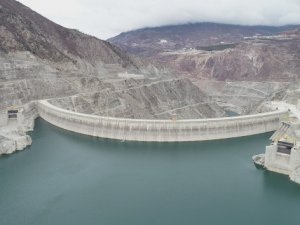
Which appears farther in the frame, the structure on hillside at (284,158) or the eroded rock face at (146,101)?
the eroded rock face at (146,101)

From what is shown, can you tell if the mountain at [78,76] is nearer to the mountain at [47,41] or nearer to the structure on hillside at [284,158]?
the mountain at [47,41]

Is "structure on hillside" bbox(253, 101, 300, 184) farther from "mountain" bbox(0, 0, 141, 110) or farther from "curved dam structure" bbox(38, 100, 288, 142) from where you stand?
"mountain" bbox(0, 0, 141, 110)

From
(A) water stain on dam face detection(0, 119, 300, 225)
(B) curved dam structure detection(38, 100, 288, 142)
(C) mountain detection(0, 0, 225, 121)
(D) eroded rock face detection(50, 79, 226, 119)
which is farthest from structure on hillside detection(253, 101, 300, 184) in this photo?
(C) mountain detection(0, 0, 225, 121)

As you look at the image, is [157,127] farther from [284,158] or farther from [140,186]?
[284,158]

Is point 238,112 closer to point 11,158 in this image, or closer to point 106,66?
point 106,66

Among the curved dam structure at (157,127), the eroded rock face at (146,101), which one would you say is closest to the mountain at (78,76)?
the eroded rock face at (146,101)

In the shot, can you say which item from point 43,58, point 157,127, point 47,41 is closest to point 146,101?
point 157,127
